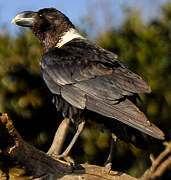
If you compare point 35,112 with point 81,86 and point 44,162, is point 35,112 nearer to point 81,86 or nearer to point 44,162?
point 81,86

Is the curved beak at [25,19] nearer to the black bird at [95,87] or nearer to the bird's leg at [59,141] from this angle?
the black bird at [95,87]

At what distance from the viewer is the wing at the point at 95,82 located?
4.46 m

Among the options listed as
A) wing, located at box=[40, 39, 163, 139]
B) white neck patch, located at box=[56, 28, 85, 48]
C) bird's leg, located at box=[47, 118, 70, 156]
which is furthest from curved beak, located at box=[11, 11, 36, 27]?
bird's leg, located at box=[47, 118, 70, 156]

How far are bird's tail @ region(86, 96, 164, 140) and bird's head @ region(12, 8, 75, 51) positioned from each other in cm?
127

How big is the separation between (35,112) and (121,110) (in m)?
1.93

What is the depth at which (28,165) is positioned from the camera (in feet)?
12.0

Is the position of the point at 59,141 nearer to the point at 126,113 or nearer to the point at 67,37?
the point at 126,113

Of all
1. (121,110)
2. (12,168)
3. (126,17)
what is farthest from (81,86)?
(126,17)

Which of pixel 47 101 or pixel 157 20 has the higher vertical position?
pixel 157 20

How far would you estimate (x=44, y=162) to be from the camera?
3.76 metres

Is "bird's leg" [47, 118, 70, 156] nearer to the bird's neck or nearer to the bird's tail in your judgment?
the bird's tail

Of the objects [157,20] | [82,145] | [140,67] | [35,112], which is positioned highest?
[157,20]

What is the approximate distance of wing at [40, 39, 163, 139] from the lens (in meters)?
4.46

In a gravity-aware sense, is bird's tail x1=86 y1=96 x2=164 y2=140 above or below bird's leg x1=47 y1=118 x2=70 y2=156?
above
